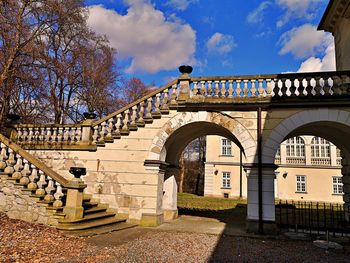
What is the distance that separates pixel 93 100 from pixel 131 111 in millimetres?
8692

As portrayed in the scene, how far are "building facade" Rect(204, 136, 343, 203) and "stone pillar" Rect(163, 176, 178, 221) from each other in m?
18.7

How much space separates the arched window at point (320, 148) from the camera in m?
28.4

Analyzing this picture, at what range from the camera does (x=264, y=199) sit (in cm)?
922

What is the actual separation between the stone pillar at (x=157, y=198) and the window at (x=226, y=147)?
21.2 metres

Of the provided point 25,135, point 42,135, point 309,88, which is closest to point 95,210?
point 42,135

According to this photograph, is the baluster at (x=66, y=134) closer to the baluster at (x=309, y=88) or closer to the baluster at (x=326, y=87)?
the baluster at (x=309, y=88)

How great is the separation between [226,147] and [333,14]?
782 inches

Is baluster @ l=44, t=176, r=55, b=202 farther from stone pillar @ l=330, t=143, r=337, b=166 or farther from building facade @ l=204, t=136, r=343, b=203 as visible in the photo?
stone pillar @ l=330, t=143, r=337, b=166

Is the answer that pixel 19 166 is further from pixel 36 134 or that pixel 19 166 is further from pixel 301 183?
pixel 301 183

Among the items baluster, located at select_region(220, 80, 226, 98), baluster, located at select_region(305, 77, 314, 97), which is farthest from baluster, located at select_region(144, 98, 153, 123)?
baluster, located at select_region(305, 77, 314, 97)

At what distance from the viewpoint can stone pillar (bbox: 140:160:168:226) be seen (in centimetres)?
977

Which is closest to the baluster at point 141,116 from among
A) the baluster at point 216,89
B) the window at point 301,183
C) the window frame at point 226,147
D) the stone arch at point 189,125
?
the stone arch at point 189,125

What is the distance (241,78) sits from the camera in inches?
400

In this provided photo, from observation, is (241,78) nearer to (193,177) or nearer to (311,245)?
(311,245)
